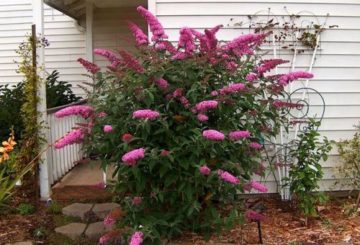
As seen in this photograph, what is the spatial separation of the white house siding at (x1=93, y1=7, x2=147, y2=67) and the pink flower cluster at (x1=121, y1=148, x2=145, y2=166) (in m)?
4.73

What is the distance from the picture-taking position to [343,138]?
518 centimetres

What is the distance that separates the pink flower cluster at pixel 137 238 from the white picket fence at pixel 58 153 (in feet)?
8.12

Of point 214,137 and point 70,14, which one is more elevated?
point 70,14

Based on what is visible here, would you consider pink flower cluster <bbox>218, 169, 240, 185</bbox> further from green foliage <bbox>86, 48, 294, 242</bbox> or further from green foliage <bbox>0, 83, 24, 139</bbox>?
green foliage <bbox>0, 83, 24, 139</bbox>

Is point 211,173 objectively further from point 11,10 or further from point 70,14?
point 11,10

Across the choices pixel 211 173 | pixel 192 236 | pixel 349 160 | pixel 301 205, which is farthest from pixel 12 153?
pixel 349 160

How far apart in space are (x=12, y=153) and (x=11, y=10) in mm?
3857

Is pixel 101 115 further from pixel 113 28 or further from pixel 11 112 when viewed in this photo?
pixel 113 28

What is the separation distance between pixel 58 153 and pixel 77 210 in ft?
4.82

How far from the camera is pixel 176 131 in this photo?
3545mm

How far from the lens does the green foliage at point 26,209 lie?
4.81m

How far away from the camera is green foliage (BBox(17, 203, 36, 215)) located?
4.81m

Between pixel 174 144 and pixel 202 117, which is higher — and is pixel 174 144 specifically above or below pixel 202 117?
below

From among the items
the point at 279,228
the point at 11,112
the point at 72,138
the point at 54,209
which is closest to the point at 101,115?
the point at 72,138
